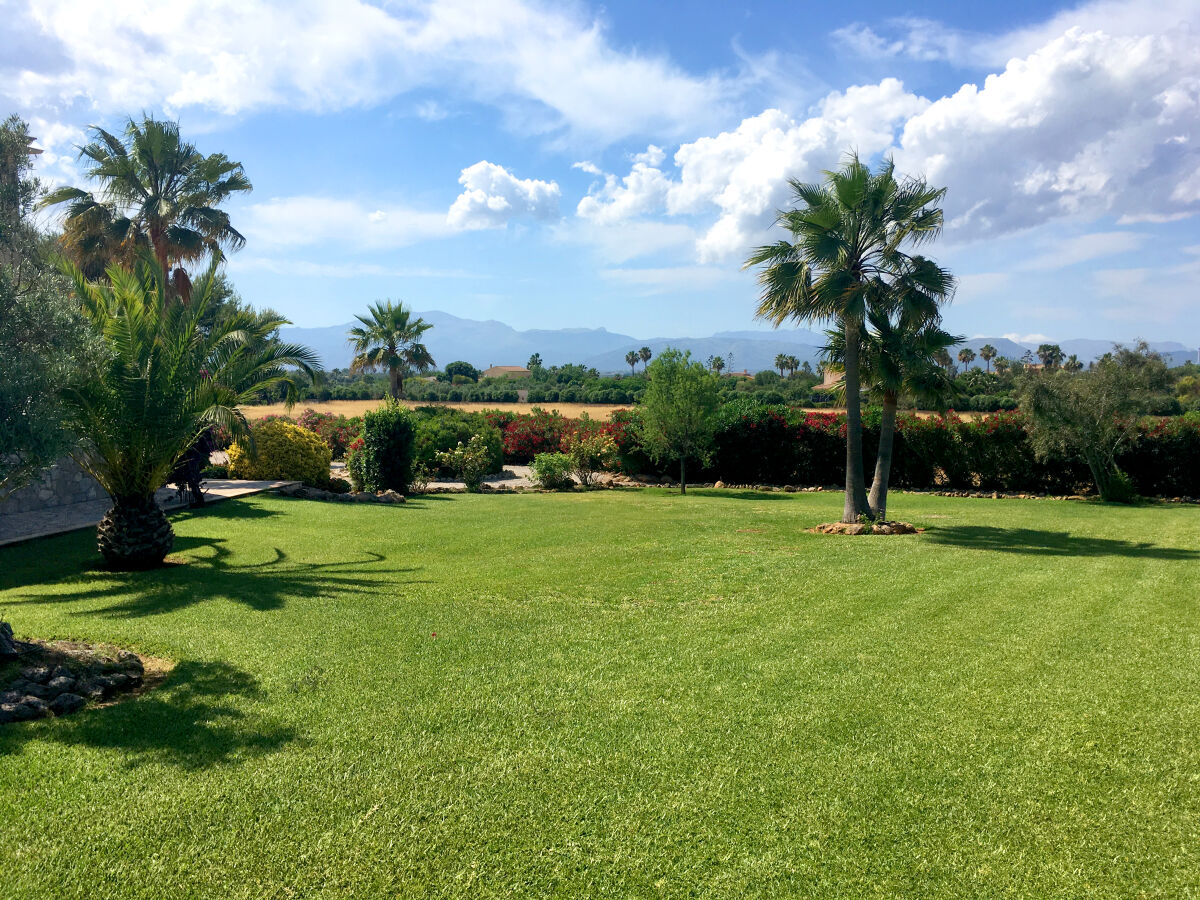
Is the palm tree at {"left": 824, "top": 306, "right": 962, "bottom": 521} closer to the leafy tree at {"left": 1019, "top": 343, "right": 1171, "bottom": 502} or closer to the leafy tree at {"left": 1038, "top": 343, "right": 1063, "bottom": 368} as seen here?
the leafy tree at {"left": 1019, "top": 343, "right": 1171, "bottom": 502}

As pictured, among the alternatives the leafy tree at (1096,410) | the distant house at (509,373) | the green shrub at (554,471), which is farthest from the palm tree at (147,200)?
the distant house at (509,373)

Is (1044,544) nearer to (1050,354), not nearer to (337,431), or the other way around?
(337,431)

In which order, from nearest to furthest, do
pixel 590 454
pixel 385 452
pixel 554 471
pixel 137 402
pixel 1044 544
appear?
pixel 137 402, pixel 1044 544, pixel 385 452, pixel 554 471, pixel 590 454

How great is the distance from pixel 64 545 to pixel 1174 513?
67.3ft

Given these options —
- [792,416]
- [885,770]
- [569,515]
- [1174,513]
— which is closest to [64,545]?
[569,515]

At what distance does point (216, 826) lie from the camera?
3242 millimetres

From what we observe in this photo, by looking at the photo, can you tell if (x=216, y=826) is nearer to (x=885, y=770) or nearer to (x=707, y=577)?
(x=885, y=770)

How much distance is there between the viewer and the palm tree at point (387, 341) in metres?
33.9

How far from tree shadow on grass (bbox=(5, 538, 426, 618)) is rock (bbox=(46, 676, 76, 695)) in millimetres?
1908

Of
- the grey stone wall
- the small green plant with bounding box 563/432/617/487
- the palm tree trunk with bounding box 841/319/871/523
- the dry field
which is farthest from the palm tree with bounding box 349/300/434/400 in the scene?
the palm tree trunk with bounding box 841/319/871/523

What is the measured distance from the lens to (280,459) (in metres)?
17.6

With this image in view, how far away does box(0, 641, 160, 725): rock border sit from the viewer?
4453 millimetres

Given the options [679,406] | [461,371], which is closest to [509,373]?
[461,371]

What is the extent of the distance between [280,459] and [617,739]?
15.8 meters
